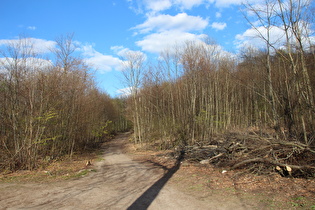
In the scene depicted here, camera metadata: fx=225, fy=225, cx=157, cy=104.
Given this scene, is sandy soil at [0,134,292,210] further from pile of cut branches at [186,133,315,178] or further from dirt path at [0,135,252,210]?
pile of cut branches at [186,133,315,178]

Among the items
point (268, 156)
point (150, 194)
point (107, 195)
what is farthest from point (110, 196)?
point (268, 156)

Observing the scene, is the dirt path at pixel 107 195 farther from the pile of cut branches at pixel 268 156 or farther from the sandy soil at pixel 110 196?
the pile of cut branches at pixel 268 156

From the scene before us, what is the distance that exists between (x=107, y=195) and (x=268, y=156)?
204 inches

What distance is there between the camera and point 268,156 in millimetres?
7352

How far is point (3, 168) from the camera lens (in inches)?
376

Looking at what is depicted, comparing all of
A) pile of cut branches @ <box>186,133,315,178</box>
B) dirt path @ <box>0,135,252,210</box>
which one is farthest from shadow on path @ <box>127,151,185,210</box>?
pile of cut branches @ <box>186,133,315,178</box>

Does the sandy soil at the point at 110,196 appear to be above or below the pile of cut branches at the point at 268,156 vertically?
below

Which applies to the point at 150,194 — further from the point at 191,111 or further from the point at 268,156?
the point at 191,111

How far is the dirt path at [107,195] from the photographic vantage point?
519cm

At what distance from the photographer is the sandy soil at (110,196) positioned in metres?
5.18

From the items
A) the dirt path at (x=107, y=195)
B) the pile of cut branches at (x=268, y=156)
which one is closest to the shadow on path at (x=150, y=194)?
the dirt path at (x=107, y=195)

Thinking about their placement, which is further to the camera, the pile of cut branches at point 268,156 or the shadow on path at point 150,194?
the pile of cut branches at point 268,156

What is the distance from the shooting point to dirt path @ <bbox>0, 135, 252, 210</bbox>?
17.0 feet

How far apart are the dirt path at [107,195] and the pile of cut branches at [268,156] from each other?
7.60ft
